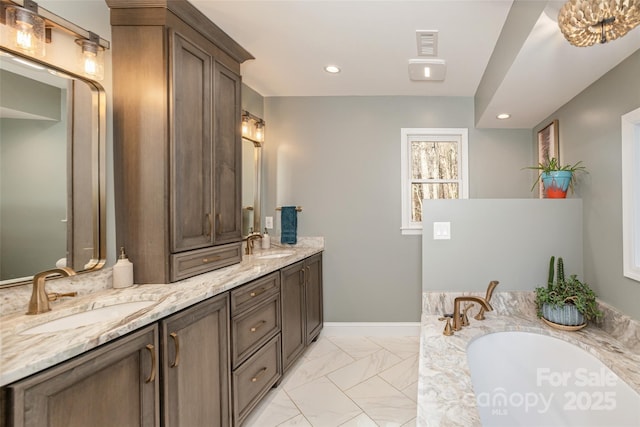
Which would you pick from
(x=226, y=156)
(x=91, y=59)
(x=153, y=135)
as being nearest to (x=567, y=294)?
(x=226, y=156)

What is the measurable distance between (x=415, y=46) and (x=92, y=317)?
8.51 feet

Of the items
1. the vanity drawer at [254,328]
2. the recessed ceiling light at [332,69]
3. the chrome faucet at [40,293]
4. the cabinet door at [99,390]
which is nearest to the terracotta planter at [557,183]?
the recessed ceiling light at [332,69]

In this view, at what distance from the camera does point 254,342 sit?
1.90 metres

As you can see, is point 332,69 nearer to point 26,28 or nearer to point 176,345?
point 26,28

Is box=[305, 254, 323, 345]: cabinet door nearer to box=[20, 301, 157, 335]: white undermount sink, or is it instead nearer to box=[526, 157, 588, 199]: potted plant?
box=[20, 301, 157, 335]: white undermount sink

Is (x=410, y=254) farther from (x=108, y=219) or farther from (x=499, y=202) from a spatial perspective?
(x=108, y=219)

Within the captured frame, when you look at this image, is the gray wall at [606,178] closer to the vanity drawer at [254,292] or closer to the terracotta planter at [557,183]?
the terracotta planter at [557,183]

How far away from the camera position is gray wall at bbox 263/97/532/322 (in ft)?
10.5

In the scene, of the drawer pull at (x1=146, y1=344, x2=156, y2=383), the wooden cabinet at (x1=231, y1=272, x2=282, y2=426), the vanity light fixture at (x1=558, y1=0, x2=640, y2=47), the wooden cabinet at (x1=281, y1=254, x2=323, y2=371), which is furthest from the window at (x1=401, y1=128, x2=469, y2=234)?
the drawer pull at (x1=146, y1=344, x2=156, y2=383)

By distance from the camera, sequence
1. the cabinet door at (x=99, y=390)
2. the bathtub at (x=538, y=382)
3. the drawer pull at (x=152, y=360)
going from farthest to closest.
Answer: the bathtub at (x=538, y=382)
the drawer pull at (x=152, y=360)
the cabinet door at (x=99, y=390)

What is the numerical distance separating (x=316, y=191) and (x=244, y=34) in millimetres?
1643

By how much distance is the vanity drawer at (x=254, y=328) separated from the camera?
1.71 meters

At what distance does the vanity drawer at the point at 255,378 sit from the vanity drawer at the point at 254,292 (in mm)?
339

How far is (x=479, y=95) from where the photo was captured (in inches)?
114
